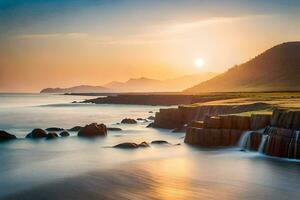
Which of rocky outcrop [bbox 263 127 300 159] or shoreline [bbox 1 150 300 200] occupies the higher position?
rocky outcrop [bbox 263 127 300 159]

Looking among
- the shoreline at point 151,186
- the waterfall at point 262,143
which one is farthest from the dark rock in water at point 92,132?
the waterfall at point 262,143

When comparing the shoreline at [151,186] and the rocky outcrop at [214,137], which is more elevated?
the rocky outcrop at [214,137]

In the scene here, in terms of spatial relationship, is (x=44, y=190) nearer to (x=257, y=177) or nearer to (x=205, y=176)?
(x=205, y=176)

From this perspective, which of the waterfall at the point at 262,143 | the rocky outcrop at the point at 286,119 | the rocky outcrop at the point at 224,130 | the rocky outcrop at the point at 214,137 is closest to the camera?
the rocky outcrop at the point at 286,119

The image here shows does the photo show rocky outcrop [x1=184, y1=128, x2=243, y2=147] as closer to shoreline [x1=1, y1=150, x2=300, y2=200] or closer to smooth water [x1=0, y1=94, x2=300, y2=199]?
smooth water [x1=0, y1=94, x2=300, y2=199]

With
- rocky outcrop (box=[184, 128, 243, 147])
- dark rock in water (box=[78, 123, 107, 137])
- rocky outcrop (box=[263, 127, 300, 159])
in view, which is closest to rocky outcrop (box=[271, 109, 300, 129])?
rocky outcrop (box=[263, 127, 300, 159])

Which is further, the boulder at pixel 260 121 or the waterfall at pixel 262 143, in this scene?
the boulder at pixel 260 121

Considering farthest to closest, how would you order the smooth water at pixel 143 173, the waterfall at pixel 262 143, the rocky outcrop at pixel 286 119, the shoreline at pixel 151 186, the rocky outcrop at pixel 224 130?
the rocky outcrop at pixel 224 130 → the waterfall at pixel 262 143 → the rocky outcrop at pixel 286 119 → the smooth water at pixel 143 173 → the shoreline at pixel 151 186

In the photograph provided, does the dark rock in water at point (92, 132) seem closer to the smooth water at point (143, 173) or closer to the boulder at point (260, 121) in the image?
the smooth water at point (143, 173)

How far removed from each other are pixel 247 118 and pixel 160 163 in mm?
12403

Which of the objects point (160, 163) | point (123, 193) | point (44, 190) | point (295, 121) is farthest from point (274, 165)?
point (44, 190)

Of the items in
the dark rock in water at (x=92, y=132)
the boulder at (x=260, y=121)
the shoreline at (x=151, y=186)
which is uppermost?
the boulder at (x=260, y=121)

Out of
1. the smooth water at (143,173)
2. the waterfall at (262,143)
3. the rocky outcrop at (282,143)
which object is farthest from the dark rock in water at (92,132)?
the rocky outcrop at (282,143)

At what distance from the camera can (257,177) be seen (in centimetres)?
3503
